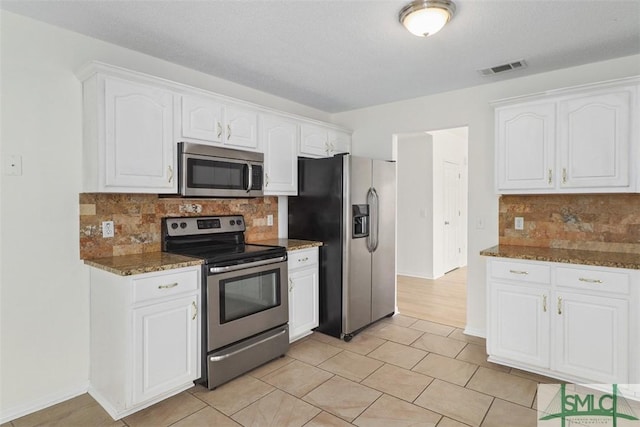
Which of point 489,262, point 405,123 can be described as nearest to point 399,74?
point 405,123

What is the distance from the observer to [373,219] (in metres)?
3.59

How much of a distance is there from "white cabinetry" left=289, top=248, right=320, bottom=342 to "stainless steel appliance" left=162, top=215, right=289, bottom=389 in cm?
17

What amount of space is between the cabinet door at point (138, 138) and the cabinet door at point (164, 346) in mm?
847

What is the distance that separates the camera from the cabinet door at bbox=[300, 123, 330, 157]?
12.0 ft

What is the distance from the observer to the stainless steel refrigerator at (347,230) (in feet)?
11.0

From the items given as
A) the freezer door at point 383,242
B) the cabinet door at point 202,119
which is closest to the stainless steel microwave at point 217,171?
the cabinet door at point 202,119

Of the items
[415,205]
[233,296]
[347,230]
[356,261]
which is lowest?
[233,296]

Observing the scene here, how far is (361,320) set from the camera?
3506 millimetres

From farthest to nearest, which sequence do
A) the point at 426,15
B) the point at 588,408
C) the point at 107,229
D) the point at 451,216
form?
the point at 451,216
the point at 107,229
the point at 588,408
the point at 426,15

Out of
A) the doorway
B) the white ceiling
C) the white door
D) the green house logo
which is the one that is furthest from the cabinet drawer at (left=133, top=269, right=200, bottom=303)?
the white door

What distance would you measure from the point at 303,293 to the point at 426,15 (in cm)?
242

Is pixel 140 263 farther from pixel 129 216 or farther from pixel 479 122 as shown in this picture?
pixel 479 122

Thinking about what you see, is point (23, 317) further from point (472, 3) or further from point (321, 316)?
point (472, 3)

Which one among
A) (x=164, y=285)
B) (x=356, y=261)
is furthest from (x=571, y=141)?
(x=164, y=285)
